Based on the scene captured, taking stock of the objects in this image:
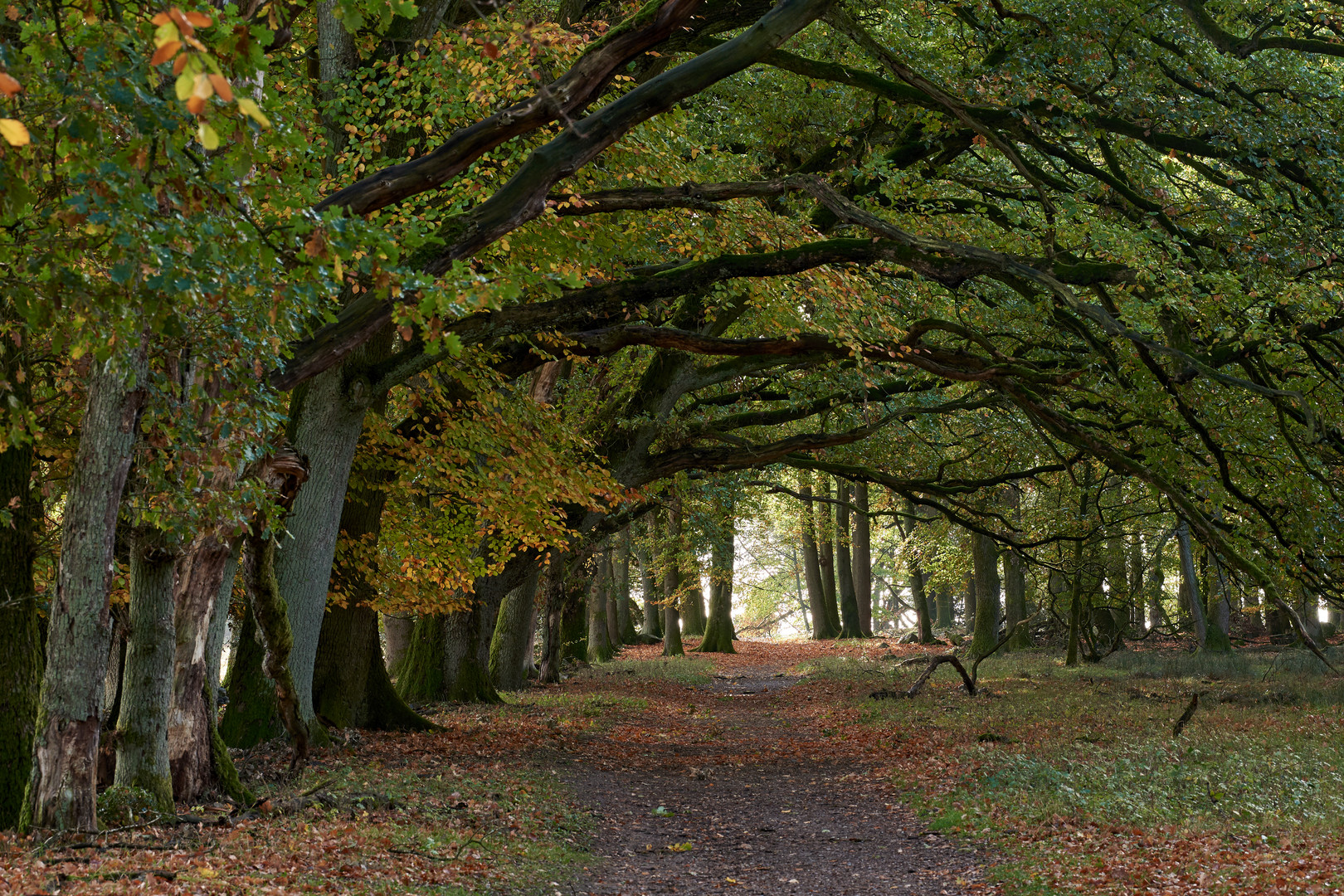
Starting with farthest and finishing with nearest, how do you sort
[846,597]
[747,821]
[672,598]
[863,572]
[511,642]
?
[863,572], [846,597], [672,598], [511,642], [747,821]

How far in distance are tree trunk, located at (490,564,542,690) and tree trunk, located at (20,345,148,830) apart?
47.1ft

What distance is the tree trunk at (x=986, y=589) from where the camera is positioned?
85.8 feet

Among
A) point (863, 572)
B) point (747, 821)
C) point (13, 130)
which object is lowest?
point (747, 821)

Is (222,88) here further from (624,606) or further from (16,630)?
(624,606)

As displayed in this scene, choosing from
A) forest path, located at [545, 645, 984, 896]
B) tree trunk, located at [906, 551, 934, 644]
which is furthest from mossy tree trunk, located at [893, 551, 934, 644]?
forest path, located at [545, 645, 984, 896]

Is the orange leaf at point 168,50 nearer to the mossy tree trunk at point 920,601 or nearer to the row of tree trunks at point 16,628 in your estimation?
the row of tree trunks at point 16,628

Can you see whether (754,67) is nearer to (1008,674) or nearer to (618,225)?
(618,225)

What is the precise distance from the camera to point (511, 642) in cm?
2156

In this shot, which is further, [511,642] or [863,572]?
[863,572]

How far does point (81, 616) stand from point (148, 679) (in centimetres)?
124

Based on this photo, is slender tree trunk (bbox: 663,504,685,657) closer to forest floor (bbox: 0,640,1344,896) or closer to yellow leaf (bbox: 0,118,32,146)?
forest floor (bbox: 0,640,1344,896)

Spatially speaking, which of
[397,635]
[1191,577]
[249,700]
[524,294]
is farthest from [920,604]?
[524,294]

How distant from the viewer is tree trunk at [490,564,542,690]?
2120 cm

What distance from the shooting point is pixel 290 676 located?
10.5m
